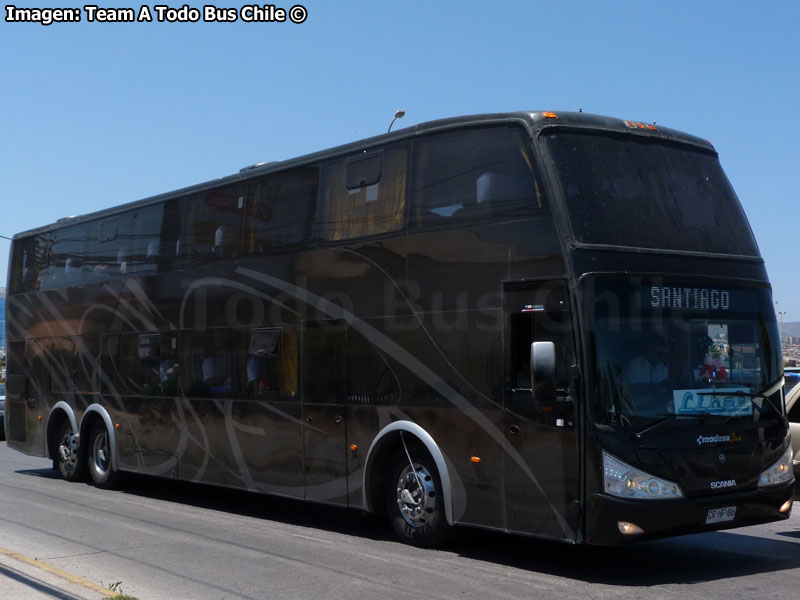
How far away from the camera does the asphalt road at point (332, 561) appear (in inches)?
330

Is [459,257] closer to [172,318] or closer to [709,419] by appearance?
[709,419]

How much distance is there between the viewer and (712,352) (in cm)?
927

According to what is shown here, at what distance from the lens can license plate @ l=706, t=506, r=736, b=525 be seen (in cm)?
889

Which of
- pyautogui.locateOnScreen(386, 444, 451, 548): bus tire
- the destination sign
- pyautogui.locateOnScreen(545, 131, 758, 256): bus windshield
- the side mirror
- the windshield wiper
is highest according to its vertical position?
pyautogui.locateOnScreen(545, 131, 758, 256): bus windshield

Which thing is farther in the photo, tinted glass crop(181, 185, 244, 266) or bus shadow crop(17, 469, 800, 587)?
tinted glass crop(181, 185, 244, 266)

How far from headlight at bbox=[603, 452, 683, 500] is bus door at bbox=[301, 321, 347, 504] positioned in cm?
372

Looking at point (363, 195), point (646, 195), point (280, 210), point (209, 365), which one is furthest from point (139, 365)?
point (646, 195)

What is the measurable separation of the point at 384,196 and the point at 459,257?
1.46 m

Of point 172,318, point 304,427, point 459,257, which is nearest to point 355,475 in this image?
point 304,427

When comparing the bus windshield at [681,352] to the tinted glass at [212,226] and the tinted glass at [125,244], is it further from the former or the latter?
the tinted glass at [125,244]

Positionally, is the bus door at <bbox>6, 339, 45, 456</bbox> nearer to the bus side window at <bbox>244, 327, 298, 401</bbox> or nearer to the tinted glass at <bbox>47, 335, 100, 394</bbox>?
the tinted glass at <bbox>47, 335, 100, 394</bbox>

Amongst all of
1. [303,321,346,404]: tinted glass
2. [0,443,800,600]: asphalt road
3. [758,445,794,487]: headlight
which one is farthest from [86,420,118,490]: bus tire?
[758,445,794,487]: headlight

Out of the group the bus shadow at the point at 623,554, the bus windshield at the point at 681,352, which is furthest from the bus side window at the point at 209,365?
the bus windshield at the point at 681,352

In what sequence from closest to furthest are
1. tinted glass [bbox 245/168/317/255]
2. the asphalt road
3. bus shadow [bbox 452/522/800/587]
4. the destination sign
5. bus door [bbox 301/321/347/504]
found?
the asphalt road
bus shadow [bbox 452/522/800/587]
the destination sign
bus door [bbox 301/321/347/504]
tinted glass [bbox 245/168/317/255]
